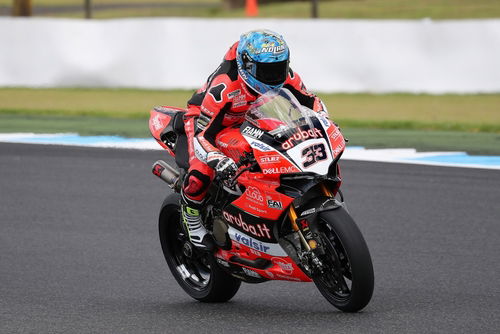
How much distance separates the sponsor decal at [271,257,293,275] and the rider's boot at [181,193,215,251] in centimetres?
61

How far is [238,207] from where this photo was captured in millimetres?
6227

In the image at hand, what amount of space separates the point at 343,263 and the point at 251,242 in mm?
618

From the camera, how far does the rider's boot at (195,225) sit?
21.6 ft

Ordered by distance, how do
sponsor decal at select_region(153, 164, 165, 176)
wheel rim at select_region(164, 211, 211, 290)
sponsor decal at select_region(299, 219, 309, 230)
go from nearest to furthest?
1. sponsor decal at select_region(299, 219, 309, 230)
2. wheel rim at select_region(164, 211, 211, 290)
3. sponsor decal at select_region(153, 164, 165, 176)

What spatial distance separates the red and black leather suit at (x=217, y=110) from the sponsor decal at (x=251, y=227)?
28cm

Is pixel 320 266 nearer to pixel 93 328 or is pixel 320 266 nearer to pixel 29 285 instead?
pixel 93 328

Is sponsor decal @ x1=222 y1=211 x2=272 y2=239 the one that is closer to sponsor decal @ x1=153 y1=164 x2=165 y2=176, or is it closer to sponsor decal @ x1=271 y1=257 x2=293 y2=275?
sponsor decal @ x1=271 y1=257 x2=293 y2=275

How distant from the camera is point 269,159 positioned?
19.4 ft

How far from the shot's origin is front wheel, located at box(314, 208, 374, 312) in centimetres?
571

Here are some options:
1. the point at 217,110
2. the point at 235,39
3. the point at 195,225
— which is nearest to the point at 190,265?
the point at 195,225

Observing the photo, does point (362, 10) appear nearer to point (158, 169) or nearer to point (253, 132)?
point (158, 169)

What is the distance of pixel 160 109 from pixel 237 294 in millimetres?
1414

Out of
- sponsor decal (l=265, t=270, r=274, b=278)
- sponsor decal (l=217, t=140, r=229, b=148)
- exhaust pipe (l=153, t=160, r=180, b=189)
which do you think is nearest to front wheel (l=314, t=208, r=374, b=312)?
sponsor decal (l=265, t=270, r=274, b=278)

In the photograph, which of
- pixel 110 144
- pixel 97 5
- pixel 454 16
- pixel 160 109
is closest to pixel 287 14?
pixel 454 16
